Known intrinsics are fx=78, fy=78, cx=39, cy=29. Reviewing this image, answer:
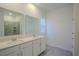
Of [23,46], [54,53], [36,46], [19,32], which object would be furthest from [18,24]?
[54,53]

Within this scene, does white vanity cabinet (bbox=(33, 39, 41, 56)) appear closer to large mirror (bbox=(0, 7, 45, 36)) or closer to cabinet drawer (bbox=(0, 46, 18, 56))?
large mirror (bbox=(0, 7, 45, 36))

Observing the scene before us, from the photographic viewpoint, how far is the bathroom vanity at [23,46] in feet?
5.15

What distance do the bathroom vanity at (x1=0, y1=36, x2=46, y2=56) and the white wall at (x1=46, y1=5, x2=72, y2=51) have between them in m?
0.33

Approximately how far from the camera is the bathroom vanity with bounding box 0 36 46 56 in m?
1.57

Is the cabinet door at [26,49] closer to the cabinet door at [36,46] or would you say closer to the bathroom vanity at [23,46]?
the bathroom vanity at [23,46]

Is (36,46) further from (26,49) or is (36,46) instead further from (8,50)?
(8,50)

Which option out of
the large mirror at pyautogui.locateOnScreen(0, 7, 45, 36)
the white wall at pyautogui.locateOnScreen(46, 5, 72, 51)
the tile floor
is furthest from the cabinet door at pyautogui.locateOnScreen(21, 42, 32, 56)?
the white wall at pyautogui.locateOnScreen(46, 5, 72, 51)

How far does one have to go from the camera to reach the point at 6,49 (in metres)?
1.55

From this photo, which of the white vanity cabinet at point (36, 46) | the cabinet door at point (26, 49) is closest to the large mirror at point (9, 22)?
the cabinet door at point (26, 49)

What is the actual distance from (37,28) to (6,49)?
1.34m

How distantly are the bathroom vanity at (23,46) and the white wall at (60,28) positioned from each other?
1.09ft

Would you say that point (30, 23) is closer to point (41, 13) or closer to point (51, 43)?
point (41, 13)

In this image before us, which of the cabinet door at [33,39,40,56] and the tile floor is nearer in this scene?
the tile floor

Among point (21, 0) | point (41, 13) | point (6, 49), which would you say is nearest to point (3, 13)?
point (6, 49)
